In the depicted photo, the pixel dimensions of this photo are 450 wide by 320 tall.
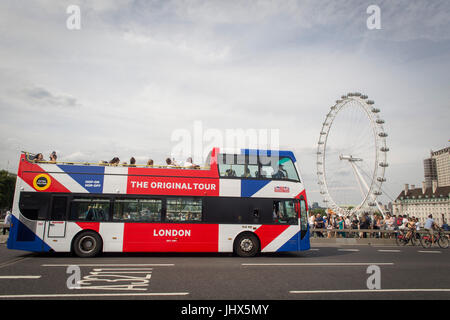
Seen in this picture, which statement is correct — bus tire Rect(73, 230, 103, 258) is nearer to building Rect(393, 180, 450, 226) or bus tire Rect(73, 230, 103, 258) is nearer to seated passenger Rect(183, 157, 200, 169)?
seated passenger Rect(183, 157, 200, 169)

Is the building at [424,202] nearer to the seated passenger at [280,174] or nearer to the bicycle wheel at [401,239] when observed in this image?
the bicycle wheel at [401,239]

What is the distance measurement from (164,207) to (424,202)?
175 metres

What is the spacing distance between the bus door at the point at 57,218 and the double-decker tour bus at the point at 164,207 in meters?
0.03

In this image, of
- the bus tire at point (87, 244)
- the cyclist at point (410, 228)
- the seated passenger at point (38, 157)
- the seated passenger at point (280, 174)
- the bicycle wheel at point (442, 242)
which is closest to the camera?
the bus tire at point (87, 244)

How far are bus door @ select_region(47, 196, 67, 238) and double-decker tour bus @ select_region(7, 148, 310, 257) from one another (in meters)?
0.03

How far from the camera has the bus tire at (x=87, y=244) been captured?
11.7 m

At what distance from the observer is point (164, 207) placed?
12.3 meters

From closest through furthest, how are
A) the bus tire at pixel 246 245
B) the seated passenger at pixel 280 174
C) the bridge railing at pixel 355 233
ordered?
the bus tire at pixel 246 245 < the seated passenger at pixel 280 174 < the bridge railing at pixel 355 233

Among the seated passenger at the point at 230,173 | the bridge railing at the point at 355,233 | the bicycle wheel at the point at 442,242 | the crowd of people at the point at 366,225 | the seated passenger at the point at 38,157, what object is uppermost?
the seated passenger at the point at 38,157

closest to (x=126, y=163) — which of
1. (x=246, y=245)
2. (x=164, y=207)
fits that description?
(x=164, y=207)

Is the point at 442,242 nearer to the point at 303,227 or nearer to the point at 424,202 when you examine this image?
the point at 303,227

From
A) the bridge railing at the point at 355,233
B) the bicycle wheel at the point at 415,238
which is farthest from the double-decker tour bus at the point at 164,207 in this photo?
the bicycle wheel at the point at 415,238

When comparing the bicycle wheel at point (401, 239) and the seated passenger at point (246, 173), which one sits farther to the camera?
the bicycle wheel at point (401, 239)
